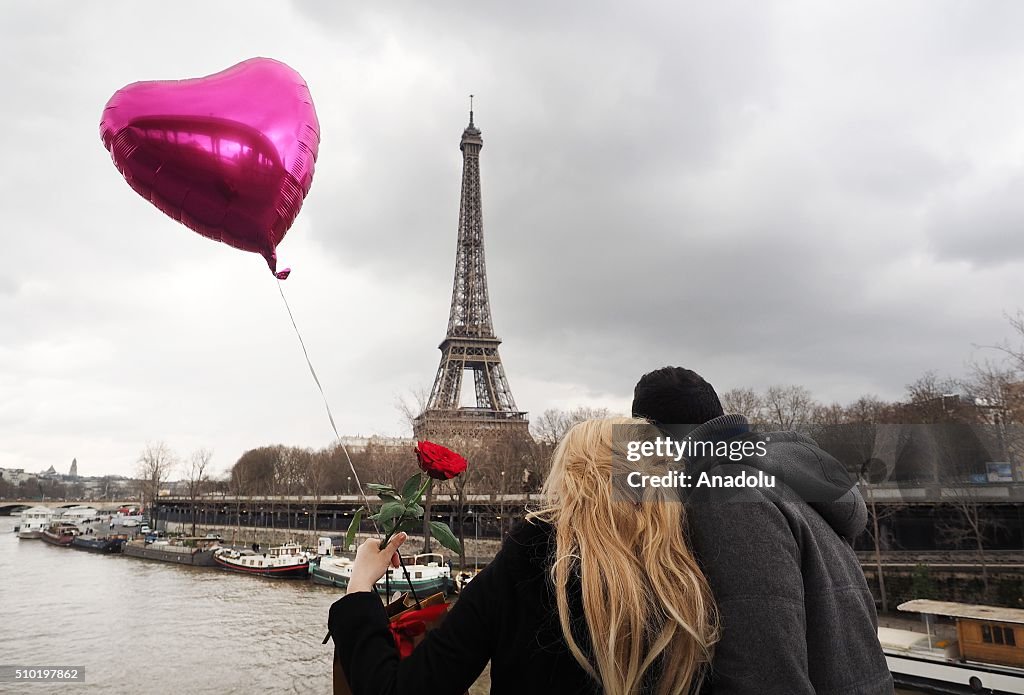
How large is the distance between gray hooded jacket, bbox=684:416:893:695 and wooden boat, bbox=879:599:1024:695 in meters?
11.4

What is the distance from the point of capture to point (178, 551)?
2888cm

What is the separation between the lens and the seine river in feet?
36.0

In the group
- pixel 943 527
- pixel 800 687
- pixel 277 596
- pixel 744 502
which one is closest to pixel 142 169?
pixel 744 502

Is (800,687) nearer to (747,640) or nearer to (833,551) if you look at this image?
(747,640)

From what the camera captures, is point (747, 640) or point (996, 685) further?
point (996, 685)

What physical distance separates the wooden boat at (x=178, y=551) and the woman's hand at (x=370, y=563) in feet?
97.9

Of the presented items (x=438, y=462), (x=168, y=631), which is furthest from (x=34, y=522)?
(x=438, y=462)

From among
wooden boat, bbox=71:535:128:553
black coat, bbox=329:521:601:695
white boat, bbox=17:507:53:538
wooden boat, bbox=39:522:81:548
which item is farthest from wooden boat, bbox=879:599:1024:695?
white boat, bbox=17:507:53:538

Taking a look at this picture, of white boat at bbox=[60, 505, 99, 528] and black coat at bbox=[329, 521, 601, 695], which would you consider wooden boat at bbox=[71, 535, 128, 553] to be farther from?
black coat at bbox=[329, 521, 601, 695]

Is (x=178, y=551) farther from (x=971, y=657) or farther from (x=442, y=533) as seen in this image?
(x=442, y=533)

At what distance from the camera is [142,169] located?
3.06 meters

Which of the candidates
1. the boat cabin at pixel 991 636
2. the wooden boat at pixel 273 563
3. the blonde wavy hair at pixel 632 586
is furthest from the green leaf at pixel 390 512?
the wooden boat at pixel 273 563

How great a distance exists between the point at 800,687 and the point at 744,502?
0.33 m

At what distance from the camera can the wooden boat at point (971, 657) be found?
9703mm
